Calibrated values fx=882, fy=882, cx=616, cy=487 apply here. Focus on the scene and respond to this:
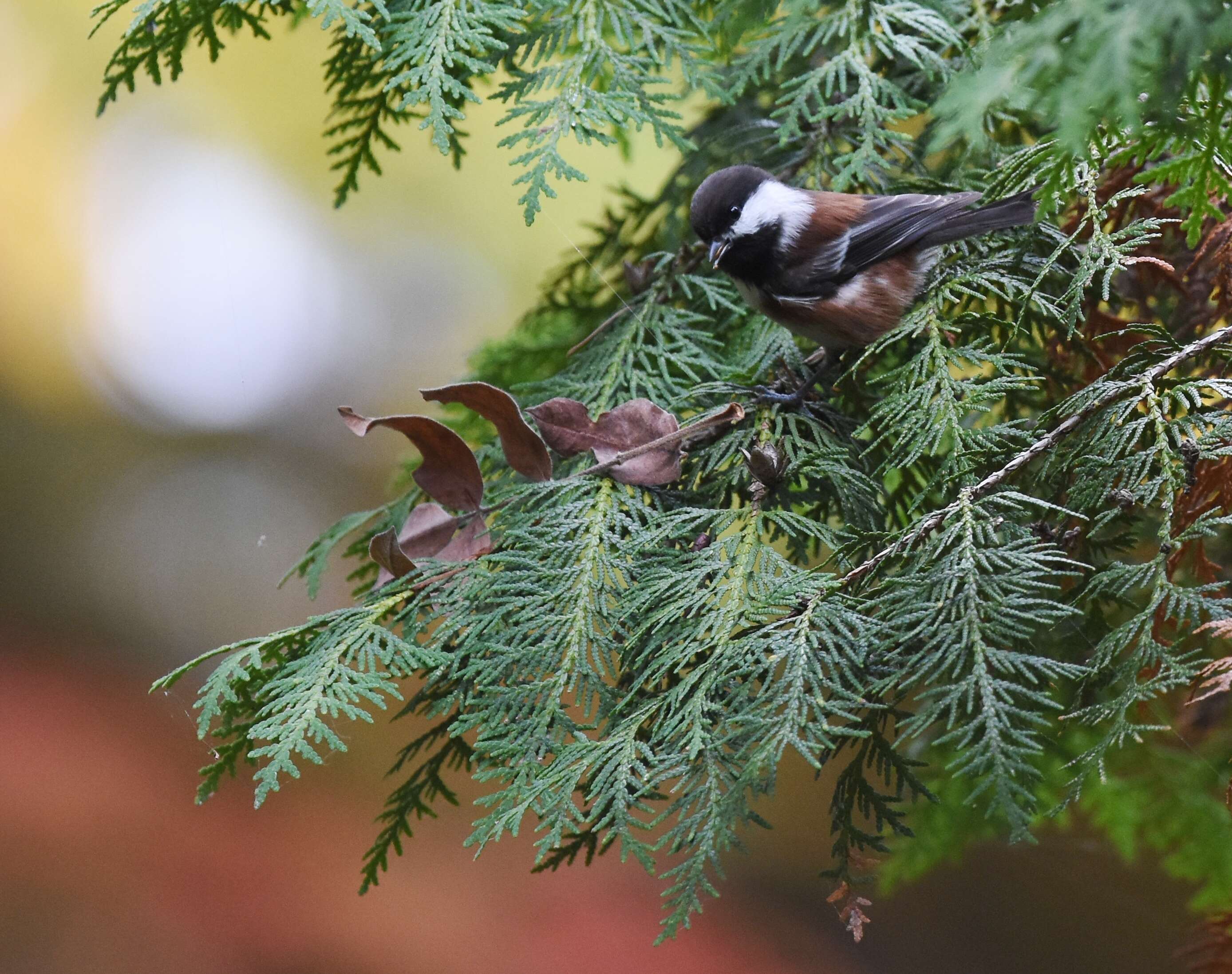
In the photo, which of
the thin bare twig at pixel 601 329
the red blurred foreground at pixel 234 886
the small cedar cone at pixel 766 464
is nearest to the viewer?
the small cedar cone at pixel 766 464

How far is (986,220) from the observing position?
902mm

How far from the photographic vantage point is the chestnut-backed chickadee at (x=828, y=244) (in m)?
0.93

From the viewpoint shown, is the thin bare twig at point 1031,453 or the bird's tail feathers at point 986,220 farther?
the bird's tail feathers at point 986,220

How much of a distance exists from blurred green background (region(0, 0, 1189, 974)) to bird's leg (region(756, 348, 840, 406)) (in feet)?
3.29

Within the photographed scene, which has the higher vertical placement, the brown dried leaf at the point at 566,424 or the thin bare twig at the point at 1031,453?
the brown dried leaf at the point at 566,424

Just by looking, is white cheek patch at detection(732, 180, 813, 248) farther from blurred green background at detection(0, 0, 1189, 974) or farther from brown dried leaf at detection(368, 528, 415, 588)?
blurred green background at detection(0, 0, 1189, 974)

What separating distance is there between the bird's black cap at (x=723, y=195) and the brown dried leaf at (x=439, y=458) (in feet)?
1.33

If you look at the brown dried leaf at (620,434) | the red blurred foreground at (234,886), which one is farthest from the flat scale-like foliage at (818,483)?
the red blurred foreground at (234,886)

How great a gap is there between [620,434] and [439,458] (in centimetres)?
17

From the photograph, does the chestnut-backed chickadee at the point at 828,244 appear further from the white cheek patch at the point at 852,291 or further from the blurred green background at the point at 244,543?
the blurred green background at the point at 244,543

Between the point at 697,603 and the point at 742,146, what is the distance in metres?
0.68

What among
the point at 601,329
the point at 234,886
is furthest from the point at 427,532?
the point at 234,886

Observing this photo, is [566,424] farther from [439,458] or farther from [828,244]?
[828,244]

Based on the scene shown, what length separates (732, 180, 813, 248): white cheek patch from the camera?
3.28 ft
